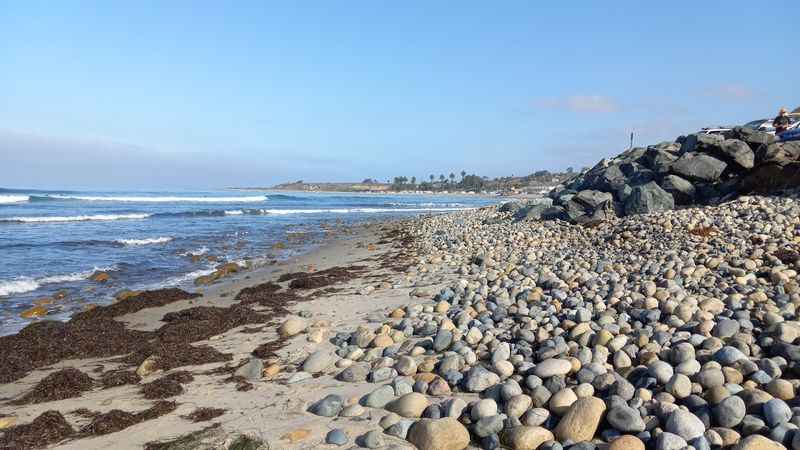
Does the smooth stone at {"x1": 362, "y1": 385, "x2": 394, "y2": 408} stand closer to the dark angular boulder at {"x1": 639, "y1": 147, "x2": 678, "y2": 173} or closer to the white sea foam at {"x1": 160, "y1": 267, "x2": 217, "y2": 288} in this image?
the white sea foam at {"x1": 160, "y1": 267, "x2": 217, "y2": 288}

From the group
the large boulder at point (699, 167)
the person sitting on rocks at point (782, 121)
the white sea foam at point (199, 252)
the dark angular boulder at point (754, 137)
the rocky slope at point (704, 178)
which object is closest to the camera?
the rocky slope at point (704, 178)

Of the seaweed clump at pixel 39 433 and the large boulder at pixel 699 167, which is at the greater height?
the large boulder at pixel 699 167

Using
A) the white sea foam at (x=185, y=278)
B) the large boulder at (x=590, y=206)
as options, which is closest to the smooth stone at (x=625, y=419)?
the white sea foam at (x=185, y=278)

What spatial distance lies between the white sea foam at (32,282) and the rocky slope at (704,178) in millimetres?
11058

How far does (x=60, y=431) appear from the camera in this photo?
3.43 metres

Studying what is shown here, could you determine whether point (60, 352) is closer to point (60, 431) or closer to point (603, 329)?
point (60, 431)

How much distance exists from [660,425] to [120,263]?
12008 millimetres

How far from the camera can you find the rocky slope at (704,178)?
11320 mm

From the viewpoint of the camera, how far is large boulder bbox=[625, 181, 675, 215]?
11398 mm

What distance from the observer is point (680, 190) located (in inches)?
478

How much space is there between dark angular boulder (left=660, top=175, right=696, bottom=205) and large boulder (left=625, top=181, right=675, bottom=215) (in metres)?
0.42

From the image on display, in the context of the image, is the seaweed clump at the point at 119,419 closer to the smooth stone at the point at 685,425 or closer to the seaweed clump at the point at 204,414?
the seaweed clump at the point at 204,414

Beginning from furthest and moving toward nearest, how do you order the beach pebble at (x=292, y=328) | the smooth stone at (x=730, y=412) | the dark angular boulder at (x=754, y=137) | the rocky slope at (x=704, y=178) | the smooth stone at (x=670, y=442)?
1. the dark angular boulder at (x=754, y=137)
2. the rocky slope at (x=704, y=178)
3. the beach pebble at (x=292, y=328)
4. the smooth stone at (x=730, y=412)
5. the smooth stone at (x=670, y=442)

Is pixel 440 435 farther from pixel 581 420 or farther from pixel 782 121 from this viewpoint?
pixel 782 121
